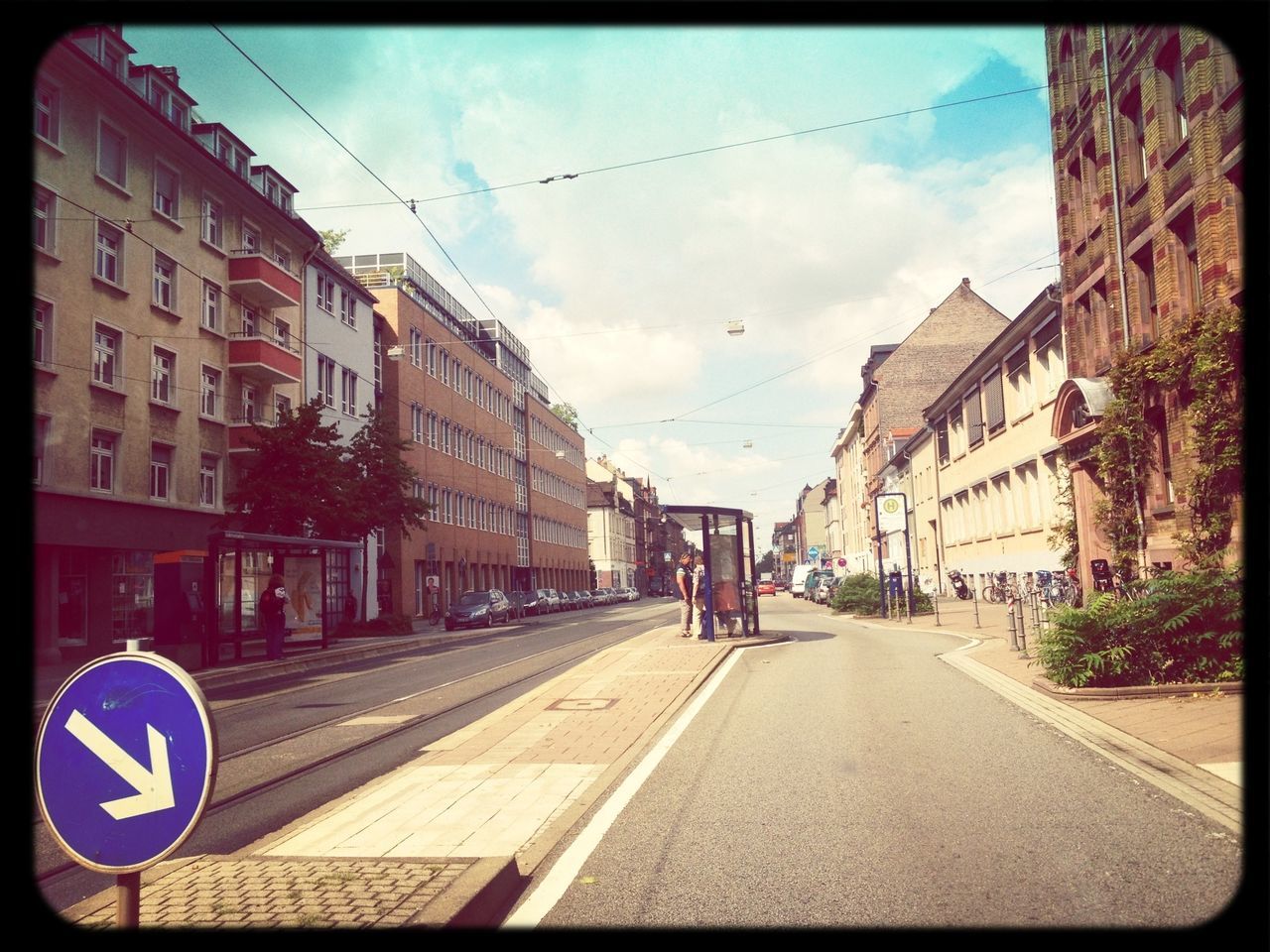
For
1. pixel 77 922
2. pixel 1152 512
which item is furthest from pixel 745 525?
pixel 77 922

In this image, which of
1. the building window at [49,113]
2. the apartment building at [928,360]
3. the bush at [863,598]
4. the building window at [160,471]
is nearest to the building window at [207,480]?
the building window at [160,471]

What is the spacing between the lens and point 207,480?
32.8 metres

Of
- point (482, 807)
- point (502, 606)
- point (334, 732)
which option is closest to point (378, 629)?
point (502, 606)

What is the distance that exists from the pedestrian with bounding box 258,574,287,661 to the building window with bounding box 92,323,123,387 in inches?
280

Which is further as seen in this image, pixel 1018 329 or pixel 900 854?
pixel 1018 329

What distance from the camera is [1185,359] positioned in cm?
1730

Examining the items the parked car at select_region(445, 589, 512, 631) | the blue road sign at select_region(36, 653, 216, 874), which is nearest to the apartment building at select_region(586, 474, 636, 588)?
the parked car at select_region(445, 589, 512, 631)

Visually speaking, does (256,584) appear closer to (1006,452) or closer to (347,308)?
(347,308)

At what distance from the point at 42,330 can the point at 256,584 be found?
7.43m

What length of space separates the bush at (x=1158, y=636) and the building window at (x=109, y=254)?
954 inches

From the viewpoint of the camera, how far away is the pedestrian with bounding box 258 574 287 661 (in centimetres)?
2475

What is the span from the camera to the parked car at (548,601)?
196 feet

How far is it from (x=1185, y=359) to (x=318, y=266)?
110 ft

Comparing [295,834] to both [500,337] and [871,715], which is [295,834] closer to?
[871,715]
